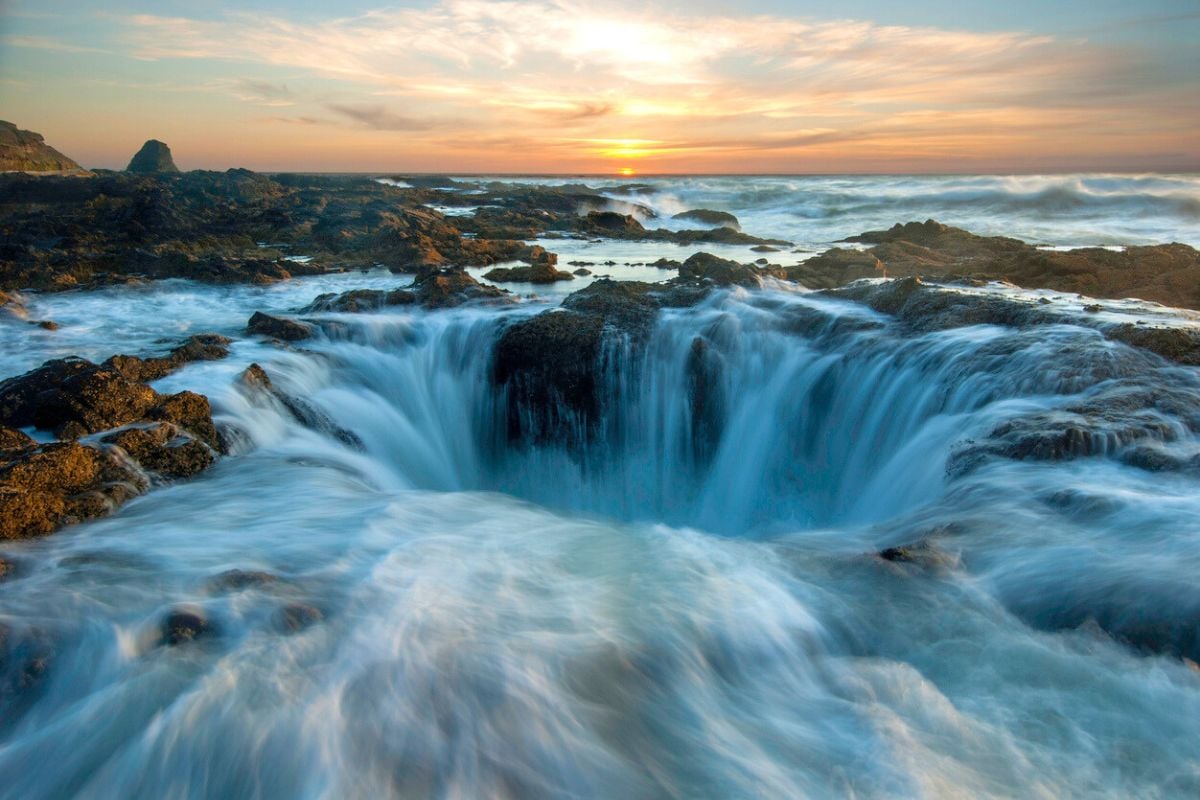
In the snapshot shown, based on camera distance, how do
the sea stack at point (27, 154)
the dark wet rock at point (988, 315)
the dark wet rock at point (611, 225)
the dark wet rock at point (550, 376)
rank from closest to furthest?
the dark wet rock at point (988, 315), the dark wet rock at point (550, 376), the dark wet rock at point (611, 225), the sea stack at point (27, 154)

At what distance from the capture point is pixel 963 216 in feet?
124

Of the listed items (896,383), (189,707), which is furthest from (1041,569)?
(189,707)

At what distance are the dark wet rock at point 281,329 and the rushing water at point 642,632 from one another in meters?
2.37

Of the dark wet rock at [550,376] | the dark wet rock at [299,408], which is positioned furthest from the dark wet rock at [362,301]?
the dark wet rock at [299,408]

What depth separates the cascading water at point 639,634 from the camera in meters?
3.09

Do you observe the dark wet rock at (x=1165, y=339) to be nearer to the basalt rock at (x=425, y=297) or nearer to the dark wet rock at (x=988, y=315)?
the dark wet rock at (x=988, y=315)

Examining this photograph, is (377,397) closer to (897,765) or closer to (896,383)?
(896,383)

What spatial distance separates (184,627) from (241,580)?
54cm

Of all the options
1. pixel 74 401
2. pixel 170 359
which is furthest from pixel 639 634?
pixel 170 359

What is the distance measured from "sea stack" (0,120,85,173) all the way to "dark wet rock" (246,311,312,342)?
142ft

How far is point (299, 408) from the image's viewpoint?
7570 millimetres

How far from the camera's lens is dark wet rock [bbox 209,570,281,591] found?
4.18 metres

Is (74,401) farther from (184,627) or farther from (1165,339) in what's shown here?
(1165,339)

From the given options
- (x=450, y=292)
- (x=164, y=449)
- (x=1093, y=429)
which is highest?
(x=450, y=292)
